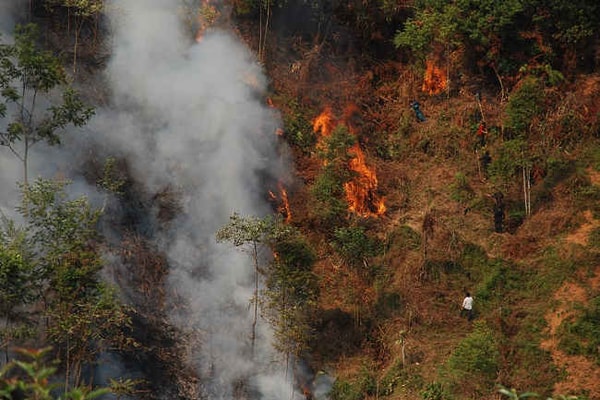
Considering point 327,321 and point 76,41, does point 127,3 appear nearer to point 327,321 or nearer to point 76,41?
point 76,41

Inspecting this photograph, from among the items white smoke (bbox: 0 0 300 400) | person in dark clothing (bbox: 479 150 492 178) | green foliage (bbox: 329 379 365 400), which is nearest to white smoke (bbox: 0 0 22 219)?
white smoke (bbox: 0 0 300 400)

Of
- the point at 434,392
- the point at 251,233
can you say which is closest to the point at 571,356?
the point at 434,392

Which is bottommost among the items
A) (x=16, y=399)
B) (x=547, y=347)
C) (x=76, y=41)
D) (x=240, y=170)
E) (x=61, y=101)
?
(x=16, y=399)

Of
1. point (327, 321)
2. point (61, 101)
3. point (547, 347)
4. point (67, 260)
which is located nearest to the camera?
point (67, 260)

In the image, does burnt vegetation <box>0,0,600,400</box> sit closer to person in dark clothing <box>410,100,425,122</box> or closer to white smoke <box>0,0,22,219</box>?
person in dark clothing <box>410,100,425,122</box>

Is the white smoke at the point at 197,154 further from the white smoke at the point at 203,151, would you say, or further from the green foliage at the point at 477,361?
the green foliage at the point at 477,361

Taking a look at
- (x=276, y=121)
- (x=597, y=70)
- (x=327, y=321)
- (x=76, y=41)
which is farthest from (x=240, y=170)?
(x=597, y=70)

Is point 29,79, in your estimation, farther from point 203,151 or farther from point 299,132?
point 299,132
